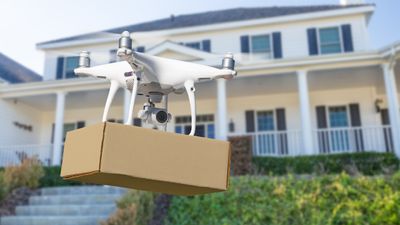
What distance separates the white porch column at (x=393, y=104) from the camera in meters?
10.4

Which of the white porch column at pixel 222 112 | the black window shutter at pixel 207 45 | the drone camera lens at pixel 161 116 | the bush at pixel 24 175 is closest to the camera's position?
the drone camera lens at pixel 161 116

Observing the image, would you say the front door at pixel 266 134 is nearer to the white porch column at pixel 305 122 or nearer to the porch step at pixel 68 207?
the white porch column at pixel 305 122

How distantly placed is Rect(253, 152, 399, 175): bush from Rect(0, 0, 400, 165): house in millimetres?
604

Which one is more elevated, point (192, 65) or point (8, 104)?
point (8, 104)

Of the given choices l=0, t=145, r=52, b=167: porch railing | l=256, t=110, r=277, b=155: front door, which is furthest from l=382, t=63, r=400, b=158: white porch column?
l=0, t=145, r=52, b=167: porch railing

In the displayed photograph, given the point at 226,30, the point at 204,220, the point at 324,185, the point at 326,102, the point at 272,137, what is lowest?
the point at 204,220

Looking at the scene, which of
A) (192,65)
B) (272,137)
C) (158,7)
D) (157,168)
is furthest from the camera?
(272,137)

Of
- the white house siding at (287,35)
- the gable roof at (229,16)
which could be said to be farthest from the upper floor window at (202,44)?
the gable roof at (229,16)

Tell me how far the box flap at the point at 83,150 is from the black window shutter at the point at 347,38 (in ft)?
41.0

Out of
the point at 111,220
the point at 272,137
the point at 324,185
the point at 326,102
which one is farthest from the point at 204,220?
the point at 326,102

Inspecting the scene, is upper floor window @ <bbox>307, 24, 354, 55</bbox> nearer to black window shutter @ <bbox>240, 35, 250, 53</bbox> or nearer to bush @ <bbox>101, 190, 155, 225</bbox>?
black window shutter @ <bbox>240, 35, 250, 53</bbox>

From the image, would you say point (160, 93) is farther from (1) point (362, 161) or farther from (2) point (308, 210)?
(1) point (362, 161)

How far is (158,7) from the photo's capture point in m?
1.86

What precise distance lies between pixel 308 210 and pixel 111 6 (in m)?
6.24
